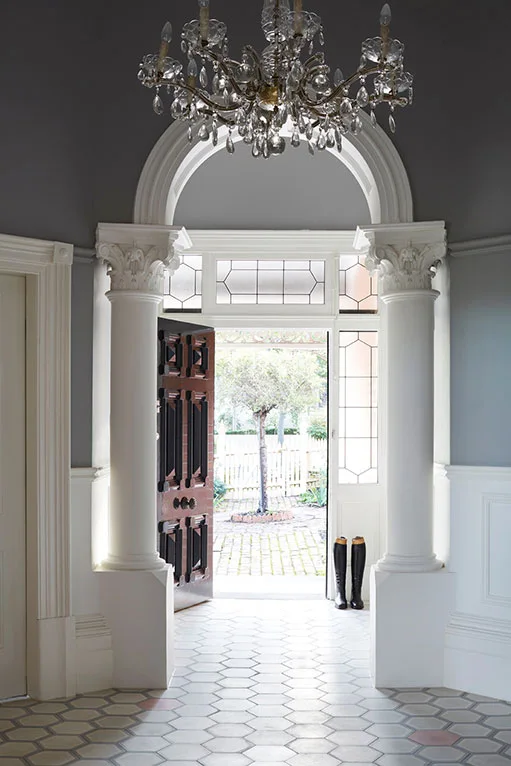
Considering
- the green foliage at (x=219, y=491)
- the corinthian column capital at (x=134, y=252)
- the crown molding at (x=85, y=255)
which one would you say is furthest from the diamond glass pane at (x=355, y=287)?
the green foliage at (x=219, y=491)

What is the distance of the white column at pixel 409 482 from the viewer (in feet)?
16.4

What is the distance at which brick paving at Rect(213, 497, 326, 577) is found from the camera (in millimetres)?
9133

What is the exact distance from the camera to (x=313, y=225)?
755cm

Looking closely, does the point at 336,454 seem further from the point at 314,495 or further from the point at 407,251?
the point at 314,495

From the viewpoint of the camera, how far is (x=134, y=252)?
5086 millimetres

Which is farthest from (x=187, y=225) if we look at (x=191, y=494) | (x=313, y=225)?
(x=191, y=494)

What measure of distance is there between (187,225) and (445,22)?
318 cm

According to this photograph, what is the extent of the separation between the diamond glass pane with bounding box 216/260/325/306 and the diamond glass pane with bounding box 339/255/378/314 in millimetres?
193

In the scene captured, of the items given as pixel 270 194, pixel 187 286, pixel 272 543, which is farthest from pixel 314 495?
pixel 270 194

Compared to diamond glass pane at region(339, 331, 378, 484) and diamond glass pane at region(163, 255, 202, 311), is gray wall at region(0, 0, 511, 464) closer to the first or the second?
diamond glass pane at region(339, 331, 378, 484)

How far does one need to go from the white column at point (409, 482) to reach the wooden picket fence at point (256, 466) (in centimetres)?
1052

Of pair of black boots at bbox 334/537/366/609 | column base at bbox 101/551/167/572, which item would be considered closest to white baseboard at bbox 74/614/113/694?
column base at bbox 101/551/167/572

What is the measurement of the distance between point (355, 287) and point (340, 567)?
8.25 ft

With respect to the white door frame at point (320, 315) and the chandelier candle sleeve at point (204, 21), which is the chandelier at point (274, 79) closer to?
the chandelier candle sleeve at point (204, 21)
